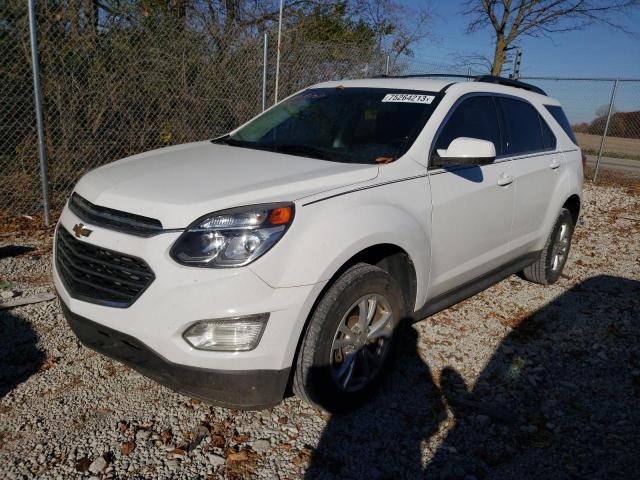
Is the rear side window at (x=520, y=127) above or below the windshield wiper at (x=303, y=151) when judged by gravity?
above

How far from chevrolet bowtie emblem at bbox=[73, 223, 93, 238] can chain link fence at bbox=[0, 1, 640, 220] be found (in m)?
4.07

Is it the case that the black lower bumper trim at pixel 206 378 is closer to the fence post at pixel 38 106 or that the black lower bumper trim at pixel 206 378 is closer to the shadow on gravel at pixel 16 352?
the shadow on gravel at pixel 16 352

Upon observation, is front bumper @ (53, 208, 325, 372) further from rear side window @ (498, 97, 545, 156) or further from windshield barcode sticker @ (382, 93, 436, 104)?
rear side window @ (498, 97, 545, 156)

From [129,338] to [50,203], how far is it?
4.54 meters

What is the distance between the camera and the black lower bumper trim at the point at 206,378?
2.30 meters

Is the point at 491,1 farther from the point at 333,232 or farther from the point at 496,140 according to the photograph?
the point at 333,232

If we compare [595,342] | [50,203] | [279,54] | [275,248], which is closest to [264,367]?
[275,248]

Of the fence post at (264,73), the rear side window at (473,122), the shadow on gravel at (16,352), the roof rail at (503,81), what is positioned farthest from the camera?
the fence post at (264,73)

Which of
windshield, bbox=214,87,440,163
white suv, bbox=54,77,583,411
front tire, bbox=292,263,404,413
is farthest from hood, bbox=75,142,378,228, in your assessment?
front tire, bbox=292,263,404,413

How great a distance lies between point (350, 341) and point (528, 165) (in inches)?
91.7

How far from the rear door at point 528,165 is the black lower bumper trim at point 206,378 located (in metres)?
2.49

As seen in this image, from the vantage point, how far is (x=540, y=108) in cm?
459

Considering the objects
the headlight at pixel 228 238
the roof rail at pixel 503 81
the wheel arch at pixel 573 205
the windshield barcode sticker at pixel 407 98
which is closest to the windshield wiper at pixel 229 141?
the windshield barcode sticker at pixel 407 98

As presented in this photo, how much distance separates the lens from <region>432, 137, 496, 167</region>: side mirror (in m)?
3.06
